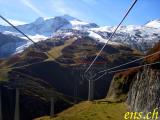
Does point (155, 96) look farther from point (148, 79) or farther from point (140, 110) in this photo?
point (148, 79)

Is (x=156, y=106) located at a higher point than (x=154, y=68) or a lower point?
lower

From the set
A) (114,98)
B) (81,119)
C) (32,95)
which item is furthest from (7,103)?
(81,119)

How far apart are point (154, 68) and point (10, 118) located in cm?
11707

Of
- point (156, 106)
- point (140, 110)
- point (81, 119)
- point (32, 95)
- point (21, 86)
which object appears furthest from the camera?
point (21, 86)

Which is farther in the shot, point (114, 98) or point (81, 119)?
point (114, 98)

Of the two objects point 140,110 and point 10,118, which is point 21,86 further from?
point 140,110

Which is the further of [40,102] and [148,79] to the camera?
[40,102]

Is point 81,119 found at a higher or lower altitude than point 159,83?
lower

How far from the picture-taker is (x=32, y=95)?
182m

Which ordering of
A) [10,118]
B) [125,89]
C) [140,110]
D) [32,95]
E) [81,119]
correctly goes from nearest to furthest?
[140,110], [81,119], [125,89], [10,118], [32,95]

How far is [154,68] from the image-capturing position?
207ft

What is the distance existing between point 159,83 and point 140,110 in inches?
287

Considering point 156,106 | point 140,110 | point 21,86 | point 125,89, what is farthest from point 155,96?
point 21,86

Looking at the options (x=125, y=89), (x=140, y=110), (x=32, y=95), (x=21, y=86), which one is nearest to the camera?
Answer: (x=140, y=110)
